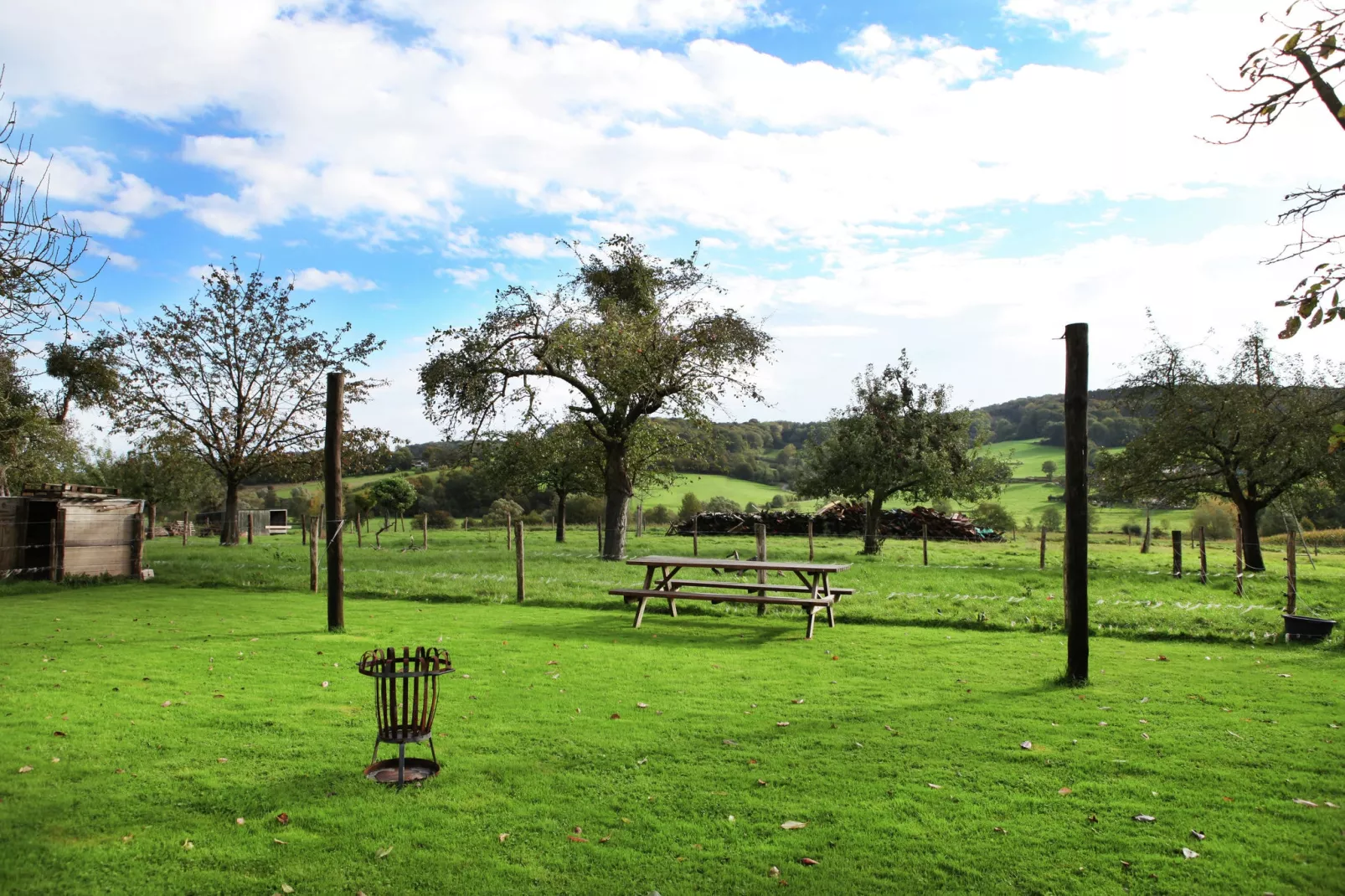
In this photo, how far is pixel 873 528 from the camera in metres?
27.5

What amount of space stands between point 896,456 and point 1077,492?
18269 millimetres

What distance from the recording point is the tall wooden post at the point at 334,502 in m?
11.4

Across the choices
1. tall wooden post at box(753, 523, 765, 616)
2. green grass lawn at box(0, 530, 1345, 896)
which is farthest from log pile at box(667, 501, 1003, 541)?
green grass lawn at box(0, 530, 1345, 896)

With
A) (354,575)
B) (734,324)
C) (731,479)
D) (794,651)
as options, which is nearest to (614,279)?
(734,324)

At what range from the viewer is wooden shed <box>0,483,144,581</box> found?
57.5 ft

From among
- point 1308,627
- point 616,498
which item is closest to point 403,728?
point 1308,627

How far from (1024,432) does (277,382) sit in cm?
6230

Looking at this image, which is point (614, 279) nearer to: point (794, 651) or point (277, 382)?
point (277, 382)

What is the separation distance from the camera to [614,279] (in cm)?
2942

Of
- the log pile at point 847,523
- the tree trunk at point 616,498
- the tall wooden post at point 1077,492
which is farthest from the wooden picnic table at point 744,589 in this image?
the log pile at point 847,523

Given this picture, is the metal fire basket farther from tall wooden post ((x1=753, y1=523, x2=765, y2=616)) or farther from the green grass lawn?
tall wooden post ((x1=753, y1=523, x2=765, y2=616))

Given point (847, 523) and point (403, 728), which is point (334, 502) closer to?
point (403, 728)

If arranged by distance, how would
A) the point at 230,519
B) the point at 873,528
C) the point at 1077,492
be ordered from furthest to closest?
the point at 230,519, the point at 873,528, the point at 1077,492

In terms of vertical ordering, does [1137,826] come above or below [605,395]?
below
